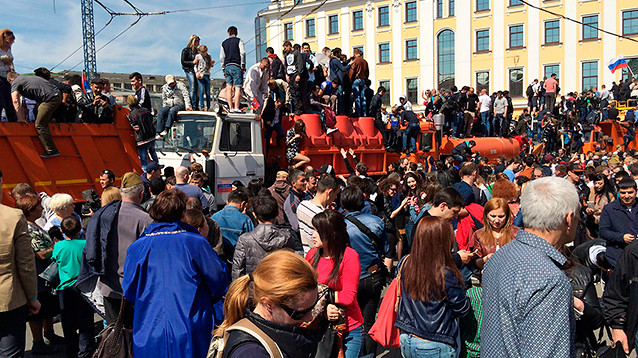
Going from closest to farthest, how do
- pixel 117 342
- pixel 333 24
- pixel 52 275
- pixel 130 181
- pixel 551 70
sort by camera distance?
pixel 117 342 → pixel 130 181 → pixel 52 275 → pixel 551 70 → pixel 333 24

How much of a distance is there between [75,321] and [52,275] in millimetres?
567

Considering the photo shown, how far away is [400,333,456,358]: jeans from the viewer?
11.4 ft

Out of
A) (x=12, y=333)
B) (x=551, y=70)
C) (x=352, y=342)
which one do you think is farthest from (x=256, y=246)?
(x=551, y=70)

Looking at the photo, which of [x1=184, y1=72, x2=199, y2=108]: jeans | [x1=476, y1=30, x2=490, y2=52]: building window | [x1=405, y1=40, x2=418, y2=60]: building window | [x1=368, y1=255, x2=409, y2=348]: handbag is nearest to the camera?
[x1=368, y1=255, x2=409, y2=348]: handbag

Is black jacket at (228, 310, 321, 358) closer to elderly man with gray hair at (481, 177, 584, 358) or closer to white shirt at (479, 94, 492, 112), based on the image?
elderly man with gray hair at (481, 177, 584, 358)

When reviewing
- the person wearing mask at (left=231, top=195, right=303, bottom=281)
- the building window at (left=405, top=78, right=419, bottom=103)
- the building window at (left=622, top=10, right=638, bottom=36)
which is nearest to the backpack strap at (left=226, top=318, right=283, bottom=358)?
the person wearing mask at (left=231, top=195, right=303, bottom=281)

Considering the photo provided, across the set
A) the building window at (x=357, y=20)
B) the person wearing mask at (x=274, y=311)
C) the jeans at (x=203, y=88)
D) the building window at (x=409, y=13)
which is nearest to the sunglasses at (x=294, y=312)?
the person wearing mask at (x=274, y=311)

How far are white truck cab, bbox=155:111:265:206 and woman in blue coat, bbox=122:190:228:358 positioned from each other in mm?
5920

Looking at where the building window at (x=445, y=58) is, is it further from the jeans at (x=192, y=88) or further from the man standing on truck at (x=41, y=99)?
the man standing on truck at (x=41, y=99)

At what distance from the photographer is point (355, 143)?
12.4 meters

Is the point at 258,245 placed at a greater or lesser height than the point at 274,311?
lesser

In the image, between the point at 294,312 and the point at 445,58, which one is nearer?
the point at 294,312

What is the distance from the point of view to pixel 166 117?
9.97 m

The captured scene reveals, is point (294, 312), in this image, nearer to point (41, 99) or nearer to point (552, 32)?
point (41, 99)
